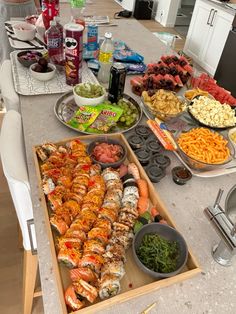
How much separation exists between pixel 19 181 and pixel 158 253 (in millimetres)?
428

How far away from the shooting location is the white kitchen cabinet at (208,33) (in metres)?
3.31

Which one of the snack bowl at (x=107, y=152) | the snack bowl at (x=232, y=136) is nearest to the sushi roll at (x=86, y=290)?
the snack bowl at (x=107, y=152)

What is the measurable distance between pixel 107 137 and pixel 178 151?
247mm

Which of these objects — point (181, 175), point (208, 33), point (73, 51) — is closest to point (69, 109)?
point (73, 51)

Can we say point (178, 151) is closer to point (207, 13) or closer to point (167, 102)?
point (167, 102)

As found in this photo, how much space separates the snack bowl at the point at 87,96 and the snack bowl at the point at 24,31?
659 mm

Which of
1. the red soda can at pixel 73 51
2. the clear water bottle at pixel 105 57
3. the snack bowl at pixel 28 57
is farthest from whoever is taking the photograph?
the snack bowl at pixel 28 57

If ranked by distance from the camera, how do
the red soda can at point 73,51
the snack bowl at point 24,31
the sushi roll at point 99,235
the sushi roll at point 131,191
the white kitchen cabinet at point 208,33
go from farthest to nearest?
the white kitchen cabinet at point 208,33
the snack bowl at point 24,31
the red soda can at point 73,51
the sushi roll at point 131,191
the sushi roll at point 99,235

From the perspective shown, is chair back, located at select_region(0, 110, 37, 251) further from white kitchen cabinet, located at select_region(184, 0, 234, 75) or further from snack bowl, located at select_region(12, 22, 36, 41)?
white kitchen cabinet, located at select_region(184, 0, 234, 75)

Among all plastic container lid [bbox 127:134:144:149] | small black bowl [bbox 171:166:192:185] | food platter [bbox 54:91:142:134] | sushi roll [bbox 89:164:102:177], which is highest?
sushi roll [bbox 89:164:102:177]

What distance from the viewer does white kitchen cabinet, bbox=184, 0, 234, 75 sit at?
3.31 meters

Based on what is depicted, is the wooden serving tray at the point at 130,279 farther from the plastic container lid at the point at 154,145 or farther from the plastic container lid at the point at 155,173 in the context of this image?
the plastic container lid at the point at 154,145

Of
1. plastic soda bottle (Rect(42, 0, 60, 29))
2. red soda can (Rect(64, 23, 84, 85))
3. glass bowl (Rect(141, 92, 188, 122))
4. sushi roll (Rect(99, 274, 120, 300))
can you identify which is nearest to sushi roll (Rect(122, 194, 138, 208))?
sushi roll (Rect(99, 274, 120, 300))

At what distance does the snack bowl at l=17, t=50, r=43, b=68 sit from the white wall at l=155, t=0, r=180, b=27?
13.7 feet
